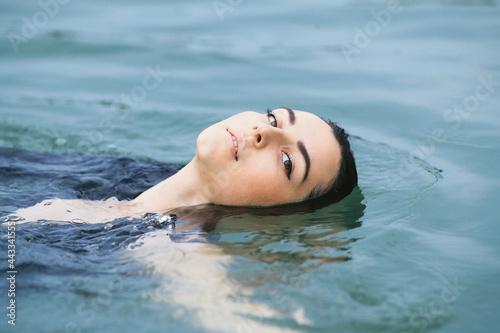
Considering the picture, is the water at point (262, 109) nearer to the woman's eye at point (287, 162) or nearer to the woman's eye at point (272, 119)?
the woman's eye at point (287, 162)

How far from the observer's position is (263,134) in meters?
4.39

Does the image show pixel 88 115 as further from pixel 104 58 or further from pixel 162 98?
pixel 104 58

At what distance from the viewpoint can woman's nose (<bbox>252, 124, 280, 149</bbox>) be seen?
4.39 m

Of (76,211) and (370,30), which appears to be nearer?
(76,211)

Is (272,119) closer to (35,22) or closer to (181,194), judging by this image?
(181,194)

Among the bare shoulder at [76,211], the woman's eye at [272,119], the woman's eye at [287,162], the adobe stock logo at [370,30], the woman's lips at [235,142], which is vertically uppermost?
the adobe stock logo at [370,30]

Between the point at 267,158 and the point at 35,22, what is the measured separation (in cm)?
746

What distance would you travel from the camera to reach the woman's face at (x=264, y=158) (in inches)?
175

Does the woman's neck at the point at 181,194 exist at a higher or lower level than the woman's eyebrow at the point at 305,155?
lower

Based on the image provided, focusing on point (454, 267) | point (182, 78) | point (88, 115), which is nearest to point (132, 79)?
point (182, 78)

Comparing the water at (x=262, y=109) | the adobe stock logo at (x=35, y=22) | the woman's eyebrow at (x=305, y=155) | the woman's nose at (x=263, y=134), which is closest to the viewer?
the water at (x=262, y=109)

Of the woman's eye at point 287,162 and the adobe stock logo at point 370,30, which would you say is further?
the adobe stock logo at point 370,30

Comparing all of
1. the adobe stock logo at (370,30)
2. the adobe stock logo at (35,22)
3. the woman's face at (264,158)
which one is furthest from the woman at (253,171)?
the adobe stock logo at (35,22)

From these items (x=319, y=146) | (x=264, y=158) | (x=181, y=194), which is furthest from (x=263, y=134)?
(x=181, y=194)
